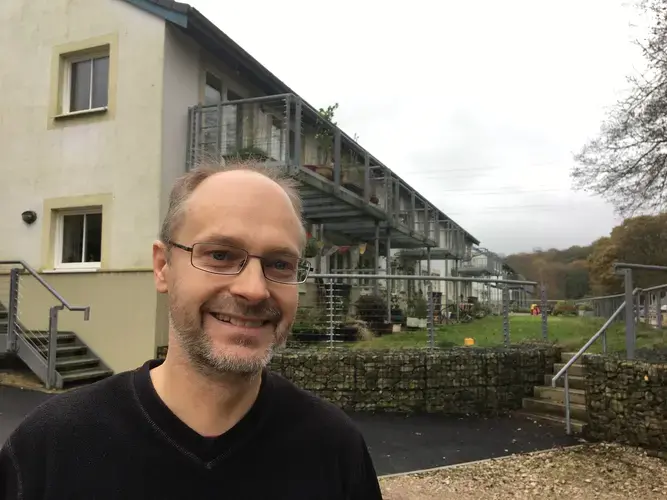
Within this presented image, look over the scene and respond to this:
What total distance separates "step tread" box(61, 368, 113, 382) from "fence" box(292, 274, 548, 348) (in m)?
3.34

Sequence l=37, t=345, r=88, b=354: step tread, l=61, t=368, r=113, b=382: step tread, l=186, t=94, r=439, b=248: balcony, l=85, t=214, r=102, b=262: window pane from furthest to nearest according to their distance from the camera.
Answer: l=85, t=214, r=102, b=262: window pane
l=186, t=94, r=439, b=248: balcony
l=37, t=345, r=88, b=354: step tread
l=61, t=368, r=113, b=382: step tread

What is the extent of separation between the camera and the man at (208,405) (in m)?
1.22

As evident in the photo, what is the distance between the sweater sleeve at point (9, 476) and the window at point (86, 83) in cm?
988

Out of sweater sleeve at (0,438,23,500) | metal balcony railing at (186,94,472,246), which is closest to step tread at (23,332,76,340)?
metal balcony railing at (186,94,472,246)

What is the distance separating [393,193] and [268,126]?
6397mm

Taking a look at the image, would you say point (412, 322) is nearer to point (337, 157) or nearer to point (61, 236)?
point (337, 157)

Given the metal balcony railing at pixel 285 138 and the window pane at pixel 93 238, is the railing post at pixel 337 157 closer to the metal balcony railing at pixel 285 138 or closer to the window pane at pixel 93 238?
the metal balcony railing at pixel 285 138

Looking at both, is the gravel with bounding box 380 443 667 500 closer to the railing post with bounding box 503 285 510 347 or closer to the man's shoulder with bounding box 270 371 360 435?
the railing post with bounding box 503 285 510 347

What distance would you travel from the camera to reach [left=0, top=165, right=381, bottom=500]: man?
1216mm

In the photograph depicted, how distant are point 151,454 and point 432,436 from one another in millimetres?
5757

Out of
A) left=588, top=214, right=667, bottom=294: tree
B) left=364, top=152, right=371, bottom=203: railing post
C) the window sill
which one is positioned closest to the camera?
the window sill

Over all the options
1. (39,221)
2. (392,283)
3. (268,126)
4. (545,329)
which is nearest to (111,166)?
(39,221)

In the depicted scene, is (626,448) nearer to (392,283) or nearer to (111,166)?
(392,283)

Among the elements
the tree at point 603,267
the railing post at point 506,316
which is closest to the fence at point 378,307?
the railing post at point 506,316
